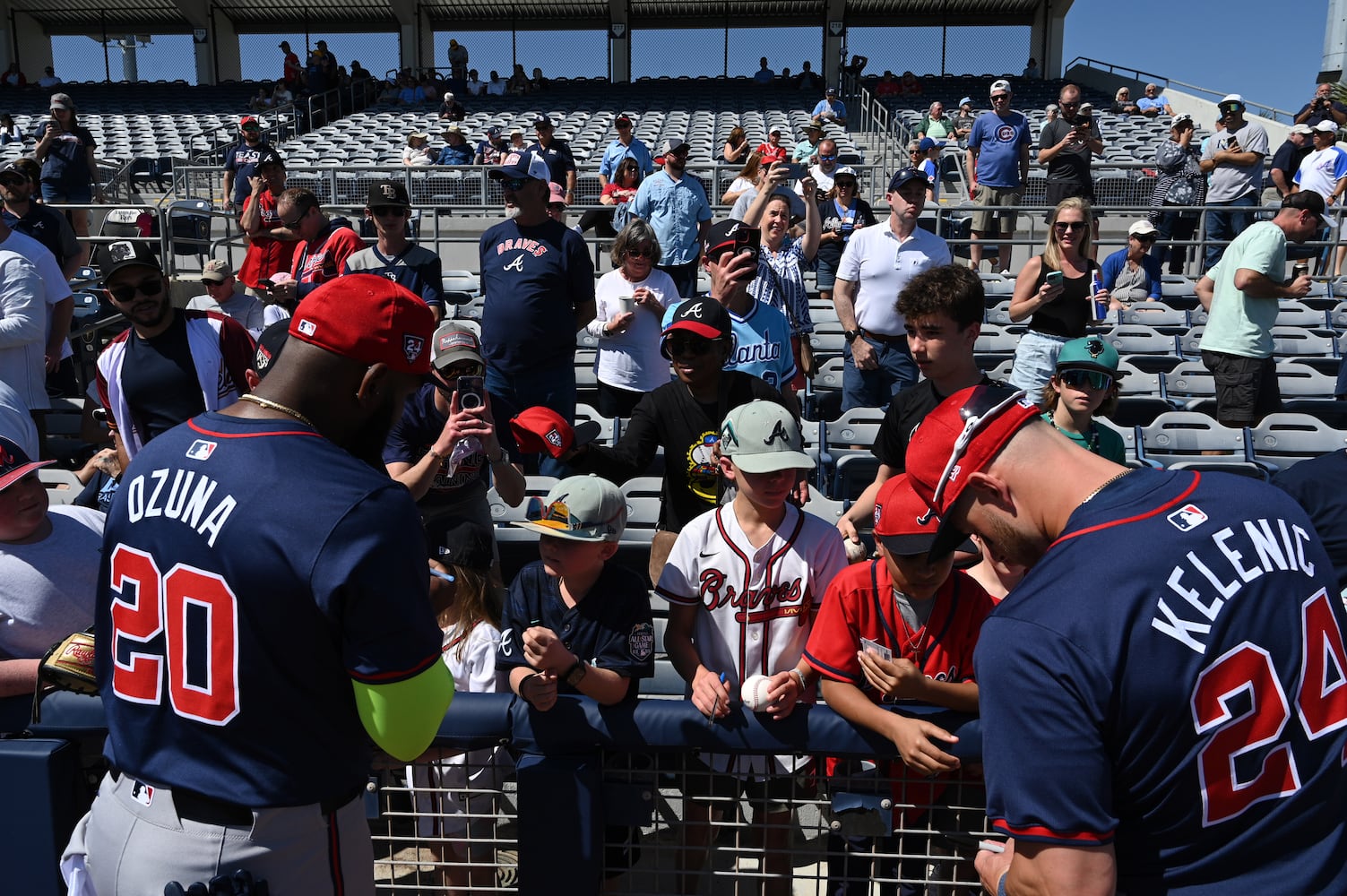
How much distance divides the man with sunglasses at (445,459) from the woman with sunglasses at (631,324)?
141cm

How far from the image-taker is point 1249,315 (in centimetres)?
612

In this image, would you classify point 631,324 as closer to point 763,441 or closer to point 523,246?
point 523,246

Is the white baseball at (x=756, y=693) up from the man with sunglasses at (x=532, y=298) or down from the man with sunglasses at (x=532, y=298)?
down

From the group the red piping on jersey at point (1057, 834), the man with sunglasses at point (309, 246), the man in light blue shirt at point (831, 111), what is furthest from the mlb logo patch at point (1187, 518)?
the man in light blue shirt at point (831, 111)

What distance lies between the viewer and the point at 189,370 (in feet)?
13.2

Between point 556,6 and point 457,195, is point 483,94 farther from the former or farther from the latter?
point 457,195

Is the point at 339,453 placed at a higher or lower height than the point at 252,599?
higher

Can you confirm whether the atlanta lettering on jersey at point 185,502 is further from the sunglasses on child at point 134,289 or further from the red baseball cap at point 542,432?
the sunglasses on child at point 134,289

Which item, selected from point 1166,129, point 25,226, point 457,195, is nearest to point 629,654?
point 25,226

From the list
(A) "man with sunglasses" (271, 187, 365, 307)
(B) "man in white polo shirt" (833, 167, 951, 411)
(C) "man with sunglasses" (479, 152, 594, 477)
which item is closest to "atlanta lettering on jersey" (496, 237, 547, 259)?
(C) "man with sunglasses" (479, 152, 594, 477)

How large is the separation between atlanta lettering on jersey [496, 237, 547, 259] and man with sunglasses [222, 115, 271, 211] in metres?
6.02

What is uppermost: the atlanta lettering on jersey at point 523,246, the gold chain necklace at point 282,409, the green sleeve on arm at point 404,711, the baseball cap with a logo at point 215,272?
the atlanta lettering on jersey at point 523,246

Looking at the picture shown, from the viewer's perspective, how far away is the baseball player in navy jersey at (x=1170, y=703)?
61.1 inches

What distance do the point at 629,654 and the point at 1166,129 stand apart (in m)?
19.7
